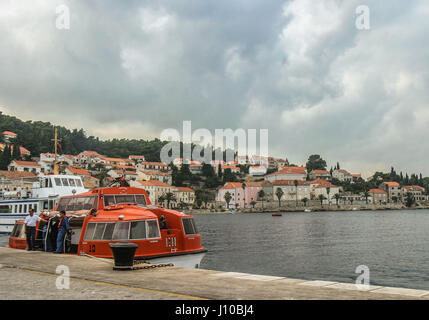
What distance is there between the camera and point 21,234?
2498cm

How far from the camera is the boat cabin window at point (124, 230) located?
19.7 meters

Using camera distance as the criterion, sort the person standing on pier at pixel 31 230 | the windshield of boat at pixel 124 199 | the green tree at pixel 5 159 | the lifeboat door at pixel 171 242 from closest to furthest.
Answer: the lifeboat door at pixel 171 242, the person standing on pier at pixel 31 230, the windshield of boat at pixel 124 199, the green tree at pixel 5 159

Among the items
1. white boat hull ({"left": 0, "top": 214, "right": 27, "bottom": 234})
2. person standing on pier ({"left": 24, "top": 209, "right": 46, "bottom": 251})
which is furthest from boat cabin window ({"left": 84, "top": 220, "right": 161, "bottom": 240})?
white boat hull ({"left": 0, "top": 214, "right": 27, "bottom": 234})

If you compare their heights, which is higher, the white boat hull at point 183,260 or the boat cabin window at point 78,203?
the boat cabin window at point 78,203

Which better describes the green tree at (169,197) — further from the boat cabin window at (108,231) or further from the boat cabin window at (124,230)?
the boat cabin window at (108,231)

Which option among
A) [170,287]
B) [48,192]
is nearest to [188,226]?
[170,287]

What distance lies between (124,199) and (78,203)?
9.09 ft

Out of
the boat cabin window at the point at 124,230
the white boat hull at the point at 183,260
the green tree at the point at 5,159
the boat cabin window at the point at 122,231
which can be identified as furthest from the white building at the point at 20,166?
the boat cabin window at the point at 122,231

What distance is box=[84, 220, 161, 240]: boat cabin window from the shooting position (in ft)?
64.5

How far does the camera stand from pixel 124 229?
64.5 feet

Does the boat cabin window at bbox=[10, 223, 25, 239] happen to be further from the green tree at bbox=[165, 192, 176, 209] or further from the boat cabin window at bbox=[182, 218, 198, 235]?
the green tree at bbox=[165, 192, 176, 209]

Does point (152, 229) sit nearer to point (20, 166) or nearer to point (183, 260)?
point (183, 260)

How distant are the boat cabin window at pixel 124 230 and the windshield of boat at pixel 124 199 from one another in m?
2.66
